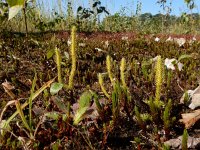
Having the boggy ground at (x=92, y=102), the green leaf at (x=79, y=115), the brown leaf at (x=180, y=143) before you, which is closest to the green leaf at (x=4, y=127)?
the boggy ground at (x=92, y=102)

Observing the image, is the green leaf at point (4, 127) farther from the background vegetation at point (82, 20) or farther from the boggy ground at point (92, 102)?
the background vegetation at point (82, 20)

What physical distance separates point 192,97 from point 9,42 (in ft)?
15.4

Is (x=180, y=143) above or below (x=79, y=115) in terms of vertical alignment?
below

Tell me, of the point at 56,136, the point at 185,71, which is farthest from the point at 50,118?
the point at 185,71

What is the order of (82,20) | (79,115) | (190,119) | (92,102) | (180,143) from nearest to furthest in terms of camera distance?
(180,143) → (79,115) → (190,119) → (92,102) → (82,20)

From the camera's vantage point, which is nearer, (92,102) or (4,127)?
(4,127)

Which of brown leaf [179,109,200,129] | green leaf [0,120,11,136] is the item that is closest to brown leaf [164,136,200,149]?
brown leaf [179,109,200,129]

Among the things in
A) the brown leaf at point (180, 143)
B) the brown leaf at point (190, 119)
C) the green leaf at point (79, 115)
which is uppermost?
the green leaf at point (79, 115)

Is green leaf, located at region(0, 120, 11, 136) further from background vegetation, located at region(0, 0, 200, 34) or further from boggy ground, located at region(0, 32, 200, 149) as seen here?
background vegetation, located at region(0, 0, 200, 34)

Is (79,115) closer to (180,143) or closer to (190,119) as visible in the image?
(180,143)

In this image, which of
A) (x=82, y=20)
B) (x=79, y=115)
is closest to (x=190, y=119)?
(x=79, y=115)

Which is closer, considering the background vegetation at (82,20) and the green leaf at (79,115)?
the green leaf at (79,115)

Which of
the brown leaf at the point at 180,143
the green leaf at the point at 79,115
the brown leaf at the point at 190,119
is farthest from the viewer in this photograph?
the brown leaf at the point at 190,119

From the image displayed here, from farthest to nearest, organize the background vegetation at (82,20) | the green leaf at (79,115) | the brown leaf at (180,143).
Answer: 1. the background vegetation at (82,20)
2. the green leaf at (79,115)
3. the brown leaf at (180,143)
